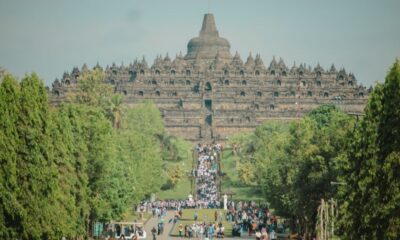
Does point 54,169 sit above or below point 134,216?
below

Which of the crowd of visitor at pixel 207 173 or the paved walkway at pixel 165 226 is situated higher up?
the crowd of visitor at pixel 207 173

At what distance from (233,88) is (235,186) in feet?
198

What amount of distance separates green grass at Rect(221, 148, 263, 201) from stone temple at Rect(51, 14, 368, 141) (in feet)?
129

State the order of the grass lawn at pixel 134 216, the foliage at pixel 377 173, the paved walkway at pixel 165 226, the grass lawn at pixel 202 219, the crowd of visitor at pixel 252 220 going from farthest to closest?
the grass lawn at pixel 134 216 < the grass lawn at pixel 202 219 < the paved walkway at pixel 165 226 < the crowd of visitor at pixel 252 220 < the foliage at pixel 377 173

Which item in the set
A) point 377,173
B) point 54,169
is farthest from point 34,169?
point 377,173

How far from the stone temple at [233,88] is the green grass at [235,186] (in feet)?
129

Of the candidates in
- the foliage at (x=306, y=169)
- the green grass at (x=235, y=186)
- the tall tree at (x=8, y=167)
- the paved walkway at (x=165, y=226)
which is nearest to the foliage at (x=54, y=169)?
the tall tree at (x=8, y=167)

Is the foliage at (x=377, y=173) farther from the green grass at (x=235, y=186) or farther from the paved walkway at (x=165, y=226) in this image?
the green grass at (x=235, y=186)

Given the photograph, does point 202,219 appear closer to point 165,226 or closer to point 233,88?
point 165,226

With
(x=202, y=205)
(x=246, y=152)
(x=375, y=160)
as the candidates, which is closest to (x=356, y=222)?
(x=375, y=160)

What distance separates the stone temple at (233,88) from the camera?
173375 millimetres

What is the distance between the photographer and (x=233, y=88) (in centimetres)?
17912

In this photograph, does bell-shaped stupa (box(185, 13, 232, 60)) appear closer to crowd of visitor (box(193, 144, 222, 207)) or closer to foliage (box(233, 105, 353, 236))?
crowd of visitor (box(193, 144, 222, 207))

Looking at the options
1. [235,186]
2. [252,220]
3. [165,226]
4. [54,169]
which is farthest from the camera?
[235,186]
